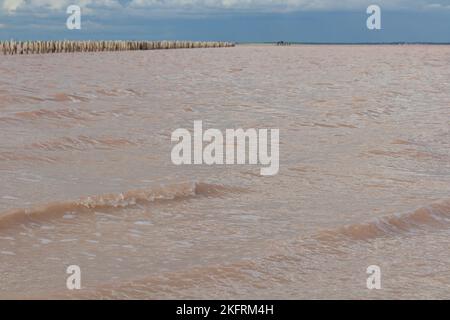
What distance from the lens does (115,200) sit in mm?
5633

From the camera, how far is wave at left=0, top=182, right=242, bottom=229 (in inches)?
200

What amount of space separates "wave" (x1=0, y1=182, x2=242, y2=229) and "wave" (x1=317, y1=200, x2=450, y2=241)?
1.33m

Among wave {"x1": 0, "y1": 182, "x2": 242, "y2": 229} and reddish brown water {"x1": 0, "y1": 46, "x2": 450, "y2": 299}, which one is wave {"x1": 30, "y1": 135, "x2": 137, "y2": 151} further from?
wave {"x1": 0, "y1": 182, "x2": 242, "y2": 229}

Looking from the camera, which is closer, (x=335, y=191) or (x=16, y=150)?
(x=335, y=191)

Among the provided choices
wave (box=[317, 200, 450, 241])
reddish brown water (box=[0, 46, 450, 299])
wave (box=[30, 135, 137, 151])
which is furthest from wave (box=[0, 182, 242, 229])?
wave (box=[30, 135, 137, 151])

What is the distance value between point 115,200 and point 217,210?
2.47 ft

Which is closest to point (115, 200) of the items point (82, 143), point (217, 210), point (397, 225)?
point (217, 210)

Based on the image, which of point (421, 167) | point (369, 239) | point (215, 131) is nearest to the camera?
point (369, 239)

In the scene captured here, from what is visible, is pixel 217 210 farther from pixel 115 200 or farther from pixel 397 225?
pixel 397 225
